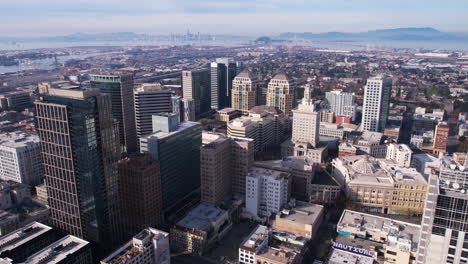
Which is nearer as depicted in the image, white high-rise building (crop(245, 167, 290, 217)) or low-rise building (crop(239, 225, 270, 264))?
low-rise building (crop(239, 225, 270, 264))

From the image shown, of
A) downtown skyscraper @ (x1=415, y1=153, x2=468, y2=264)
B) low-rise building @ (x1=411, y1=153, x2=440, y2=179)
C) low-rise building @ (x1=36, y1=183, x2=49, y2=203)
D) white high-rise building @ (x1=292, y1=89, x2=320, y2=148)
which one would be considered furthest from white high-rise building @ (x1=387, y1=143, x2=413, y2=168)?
low-rise building @ (x1=36, y1=183, x2=49, y2=203)

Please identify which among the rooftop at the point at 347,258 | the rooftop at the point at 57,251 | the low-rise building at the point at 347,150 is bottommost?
the rooftop at the point at 347,258

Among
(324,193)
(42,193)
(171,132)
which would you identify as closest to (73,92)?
(171,132)

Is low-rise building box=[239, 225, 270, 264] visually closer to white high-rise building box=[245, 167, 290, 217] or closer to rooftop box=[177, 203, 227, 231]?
rooftop box=[177, 203, 227, 231]

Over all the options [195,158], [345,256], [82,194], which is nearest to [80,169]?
[82,194]

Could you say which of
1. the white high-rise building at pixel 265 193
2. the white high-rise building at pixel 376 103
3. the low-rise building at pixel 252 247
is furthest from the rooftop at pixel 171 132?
the white high-rise building at pixel 376 103

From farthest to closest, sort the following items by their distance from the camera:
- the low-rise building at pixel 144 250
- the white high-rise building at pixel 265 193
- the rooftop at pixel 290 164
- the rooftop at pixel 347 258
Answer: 1. the rooftop at pixel 290 164
2. the white high-rise building at pixel 265 193
3. the rooftop at pixel 347 258
4. the low-rise building at pixel 144 250

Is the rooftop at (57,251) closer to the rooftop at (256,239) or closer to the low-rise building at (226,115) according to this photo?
the rooftop at (256,239)
